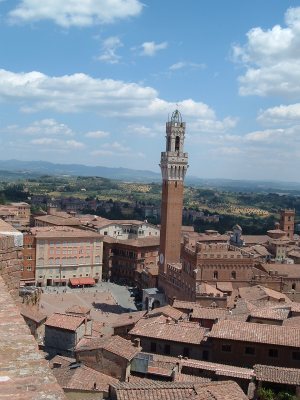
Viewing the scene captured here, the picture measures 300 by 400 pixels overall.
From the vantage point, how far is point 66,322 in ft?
101

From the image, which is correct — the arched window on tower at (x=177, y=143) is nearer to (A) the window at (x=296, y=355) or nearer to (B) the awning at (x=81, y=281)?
(B) the awning at (x=81, y=281)

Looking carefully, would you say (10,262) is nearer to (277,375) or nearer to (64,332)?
(277,375)

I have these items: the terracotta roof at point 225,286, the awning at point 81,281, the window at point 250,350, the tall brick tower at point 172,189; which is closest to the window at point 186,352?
the window at point 250,350

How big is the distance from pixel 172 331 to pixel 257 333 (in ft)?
14.0

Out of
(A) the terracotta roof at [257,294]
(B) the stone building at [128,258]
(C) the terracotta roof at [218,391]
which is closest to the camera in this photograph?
(C) the terracotta roof at [218,391]

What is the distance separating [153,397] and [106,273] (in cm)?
5265

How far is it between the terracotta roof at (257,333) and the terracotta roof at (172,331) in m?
1.37

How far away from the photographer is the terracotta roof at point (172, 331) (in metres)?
Result: 23.7

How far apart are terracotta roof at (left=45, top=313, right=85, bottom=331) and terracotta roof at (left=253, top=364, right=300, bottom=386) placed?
13691 mm

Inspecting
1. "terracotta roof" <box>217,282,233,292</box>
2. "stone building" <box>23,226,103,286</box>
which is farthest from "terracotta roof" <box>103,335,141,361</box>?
"stone building" <box>23,226,103,286</box>

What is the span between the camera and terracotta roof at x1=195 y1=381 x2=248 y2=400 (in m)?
15.0

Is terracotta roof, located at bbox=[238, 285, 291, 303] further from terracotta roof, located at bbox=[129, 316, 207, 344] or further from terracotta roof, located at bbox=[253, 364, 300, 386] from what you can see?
terracotta roof, located at bbox=[253, 364, 300, 386]

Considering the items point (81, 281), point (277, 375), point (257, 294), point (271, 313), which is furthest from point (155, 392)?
point (81, 281)

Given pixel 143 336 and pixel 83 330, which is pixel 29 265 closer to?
pixel 83 330
